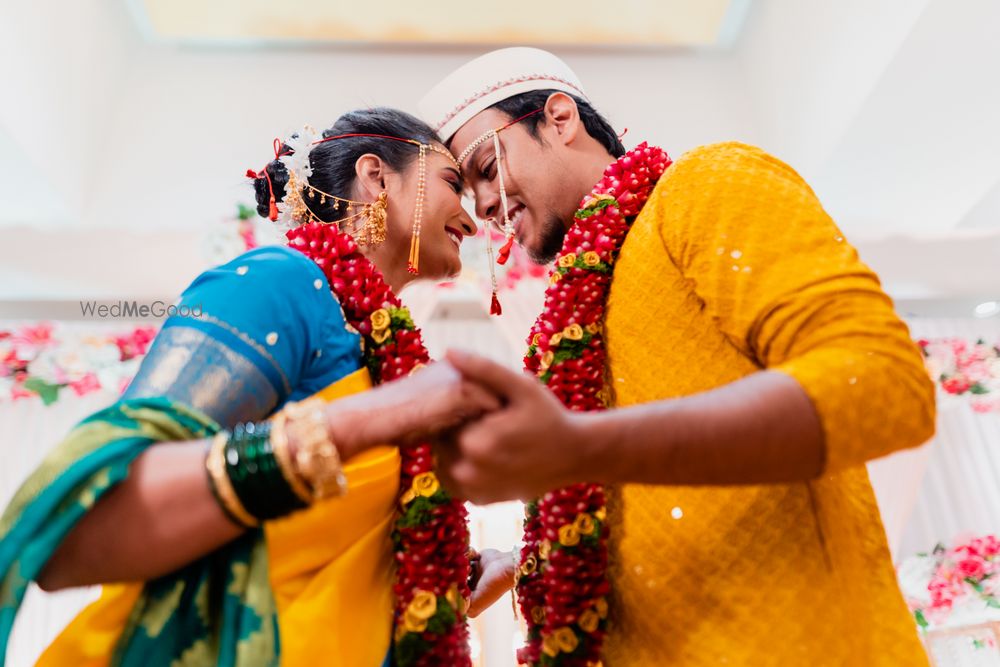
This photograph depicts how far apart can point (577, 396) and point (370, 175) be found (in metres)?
0.82

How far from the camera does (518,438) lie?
0.68 m

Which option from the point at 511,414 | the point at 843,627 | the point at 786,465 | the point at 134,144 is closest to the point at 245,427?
the point at 511,414

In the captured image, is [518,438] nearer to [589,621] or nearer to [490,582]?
[589,621]

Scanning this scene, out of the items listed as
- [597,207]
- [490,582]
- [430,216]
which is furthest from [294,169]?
[490,582]

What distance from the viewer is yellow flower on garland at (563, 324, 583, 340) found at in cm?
117

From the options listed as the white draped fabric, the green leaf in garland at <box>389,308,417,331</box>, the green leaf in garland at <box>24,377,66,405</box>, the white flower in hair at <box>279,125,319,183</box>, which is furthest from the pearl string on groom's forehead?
the white draped fabric

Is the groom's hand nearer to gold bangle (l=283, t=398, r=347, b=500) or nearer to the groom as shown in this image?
the groom

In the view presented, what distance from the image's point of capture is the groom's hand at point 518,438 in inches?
26.9

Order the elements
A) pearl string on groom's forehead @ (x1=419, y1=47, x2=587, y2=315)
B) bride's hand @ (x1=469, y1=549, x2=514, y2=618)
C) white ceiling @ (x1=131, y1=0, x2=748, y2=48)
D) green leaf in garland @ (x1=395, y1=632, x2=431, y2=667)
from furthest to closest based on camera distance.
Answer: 1. white ceiling @ (x1=131, y1=0, x2=748, y2=48)
2. pearl string on groom's forehead @ (x1=419, y1=47, x2=587, y2=315)
3. bride's hand @ (x1=469, y1=549, x2=514, y2=618)
4. green leaf in garland @ (x1=395, y1=632, x2=431, y2=667)

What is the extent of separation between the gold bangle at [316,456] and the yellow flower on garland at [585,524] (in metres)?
0.42

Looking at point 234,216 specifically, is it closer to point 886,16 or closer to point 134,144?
point 134,144

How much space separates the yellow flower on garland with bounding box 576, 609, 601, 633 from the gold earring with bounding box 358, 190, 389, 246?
92 centimetres

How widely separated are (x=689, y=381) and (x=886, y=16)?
2.65 m

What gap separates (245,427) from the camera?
0.77 metres
